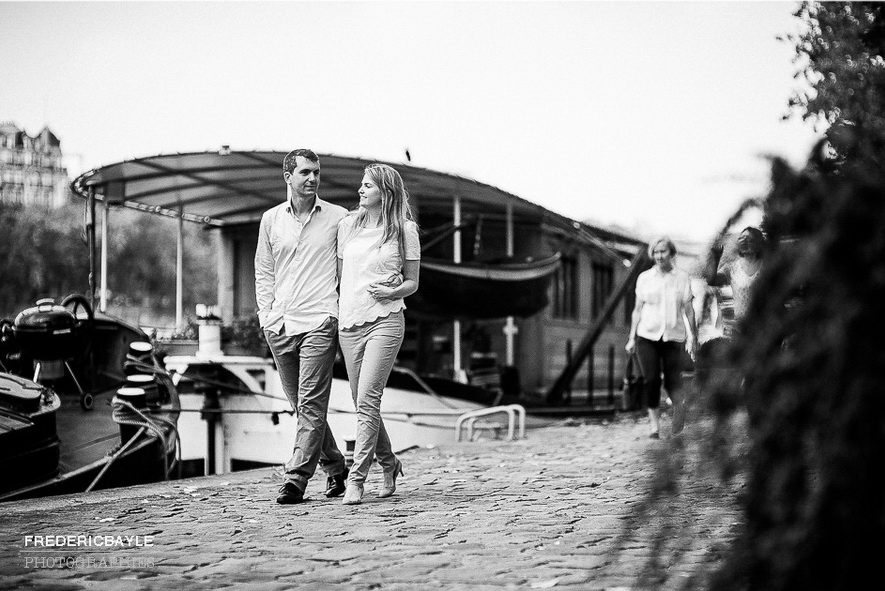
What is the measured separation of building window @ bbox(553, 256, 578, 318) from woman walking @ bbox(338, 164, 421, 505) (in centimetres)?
1219

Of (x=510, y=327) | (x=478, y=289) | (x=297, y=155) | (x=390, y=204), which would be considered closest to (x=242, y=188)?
(x=478, y=289)

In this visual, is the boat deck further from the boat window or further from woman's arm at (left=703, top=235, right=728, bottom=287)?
woman's arm at (left=703, top=235, right=728, bottom=287)

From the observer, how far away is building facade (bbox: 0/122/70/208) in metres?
120

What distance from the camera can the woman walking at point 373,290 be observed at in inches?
244

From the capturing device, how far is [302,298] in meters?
6.36

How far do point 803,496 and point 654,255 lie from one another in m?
7.67

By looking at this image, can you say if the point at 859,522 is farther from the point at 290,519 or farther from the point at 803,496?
the point at 290,519

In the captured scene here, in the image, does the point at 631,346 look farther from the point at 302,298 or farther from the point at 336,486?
the point at 302,298

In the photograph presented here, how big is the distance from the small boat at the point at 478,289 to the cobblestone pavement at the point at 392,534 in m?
5.12

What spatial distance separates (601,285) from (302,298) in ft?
53.2

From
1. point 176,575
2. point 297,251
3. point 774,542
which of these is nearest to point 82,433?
point 297,251

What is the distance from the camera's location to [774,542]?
7.49 feet

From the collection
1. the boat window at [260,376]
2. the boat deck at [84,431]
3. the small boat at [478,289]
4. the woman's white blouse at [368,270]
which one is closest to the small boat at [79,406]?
the boat deck at [84,431]

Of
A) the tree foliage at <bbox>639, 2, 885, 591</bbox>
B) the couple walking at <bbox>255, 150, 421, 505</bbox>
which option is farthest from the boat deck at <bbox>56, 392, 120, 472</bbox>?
the tree foliage at <bbox>639, 2, 885, 591</bbox>
